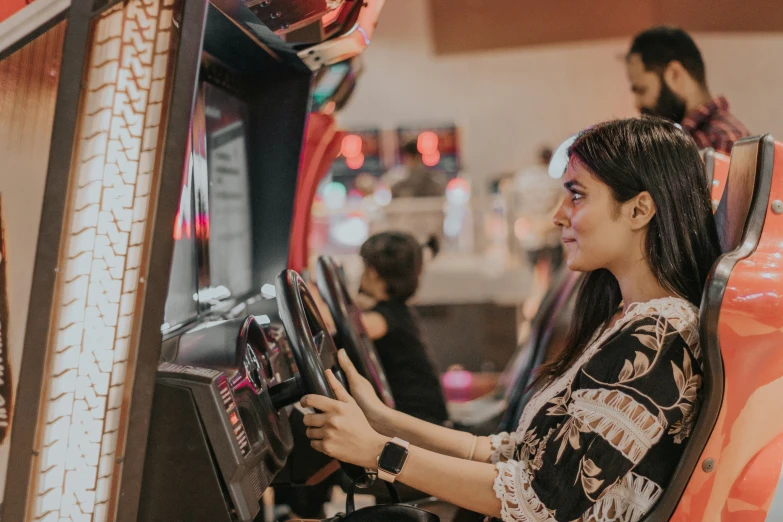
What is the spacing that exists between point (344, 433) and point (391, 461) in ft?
0.27

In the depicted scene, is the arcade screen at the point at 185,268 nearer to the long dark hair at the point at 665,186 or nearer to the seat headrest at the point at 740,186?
the long dark hair at the point at 665,186

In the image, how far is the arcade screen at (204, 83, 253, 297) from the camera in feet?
5.74

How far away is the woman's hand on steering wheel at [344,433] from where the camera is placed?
117 centimetres

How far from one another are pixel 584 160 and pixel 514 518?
1.87 ft

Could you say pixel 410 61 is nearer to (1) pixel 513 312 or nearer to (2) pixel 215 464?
(1) pixel 513 312

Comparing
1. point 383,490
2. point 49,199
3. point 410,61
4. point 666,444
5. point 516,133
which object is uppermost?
point 410,61

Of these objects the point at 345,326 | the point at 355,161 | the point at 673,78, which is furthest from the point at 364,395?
the point at 355,161

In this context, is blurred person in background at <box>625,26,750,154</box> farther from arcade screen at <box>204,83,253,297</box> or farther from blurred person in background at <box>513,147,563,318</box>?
blurred person in background at <box>513,147,563,318</box>

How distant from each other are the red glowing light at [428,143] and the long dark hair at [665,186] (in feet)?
23.9

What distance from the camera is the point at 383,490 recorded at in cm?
187

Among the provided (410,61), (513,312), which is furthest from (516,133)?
(513,312)

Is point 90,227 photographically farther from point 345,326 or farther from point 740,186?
point 740,186

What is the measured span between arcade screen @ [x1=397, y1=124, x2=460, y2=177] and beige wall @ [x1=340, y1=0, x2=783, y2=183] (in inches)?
10.6

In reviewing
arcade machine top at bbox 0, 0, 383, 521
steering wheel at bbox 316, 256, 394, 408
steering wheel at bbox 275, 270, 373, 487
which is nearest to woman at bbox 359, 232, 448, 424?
steering wheel at bbox 316, 256, 394, 408
